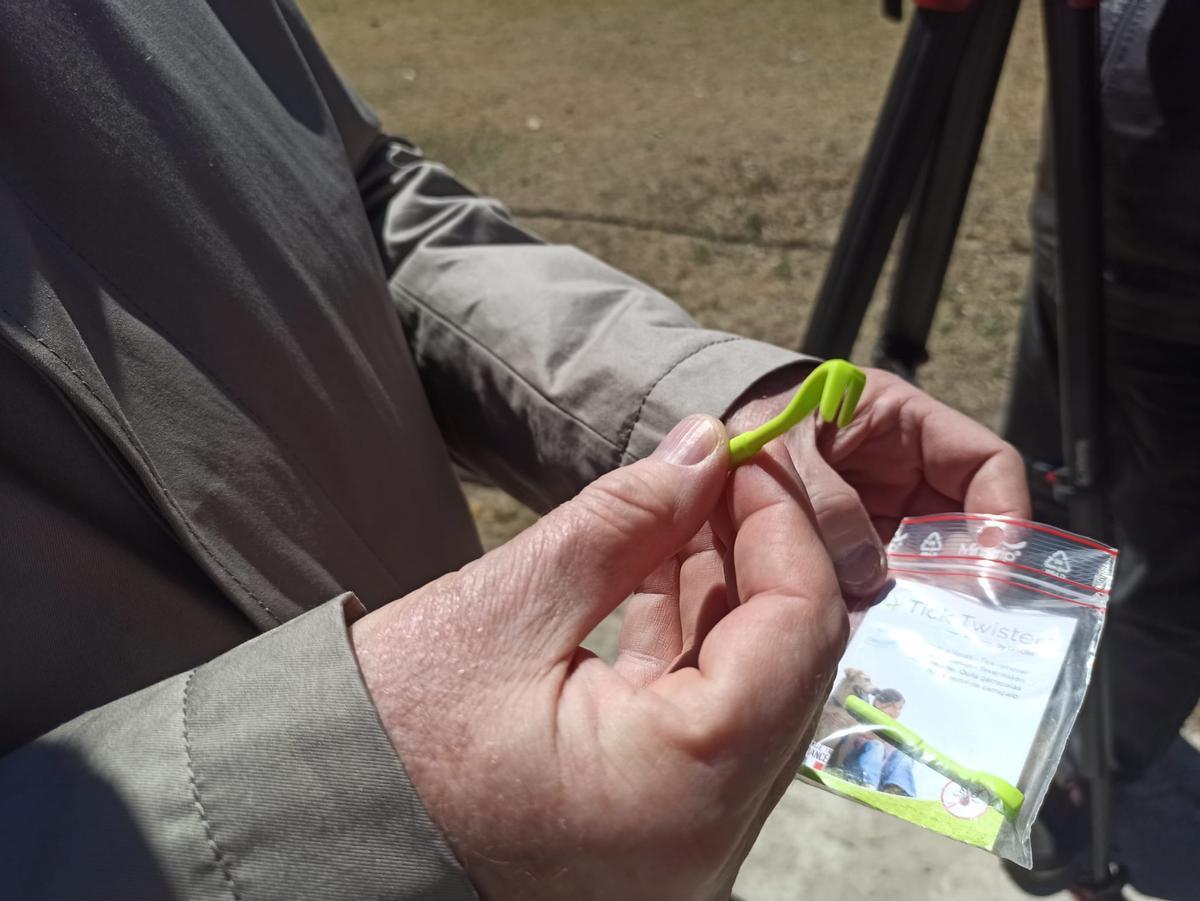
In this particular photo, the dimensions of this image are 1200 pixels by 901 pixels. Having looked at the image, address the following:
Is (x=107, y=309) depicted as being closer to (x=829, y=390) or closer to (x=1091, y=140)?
(x=829, y=390)

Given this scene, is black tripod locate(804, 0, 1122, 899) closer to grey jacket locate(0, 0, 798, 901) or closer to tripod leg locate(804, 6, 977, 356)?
tripod leg locate(804, 6, 977, 356)

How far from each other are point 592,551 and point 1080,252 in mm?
761

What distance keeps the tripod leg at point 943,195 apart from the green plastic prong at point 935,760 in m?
0.67

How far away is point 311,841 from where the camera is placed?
0.58m

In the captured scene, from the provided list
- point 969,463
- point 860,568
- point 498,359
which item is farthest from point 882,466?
point 498,359

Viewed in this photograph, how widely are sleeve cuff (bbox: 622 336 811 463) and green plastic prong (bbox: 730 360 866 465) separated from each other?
0.21 feet

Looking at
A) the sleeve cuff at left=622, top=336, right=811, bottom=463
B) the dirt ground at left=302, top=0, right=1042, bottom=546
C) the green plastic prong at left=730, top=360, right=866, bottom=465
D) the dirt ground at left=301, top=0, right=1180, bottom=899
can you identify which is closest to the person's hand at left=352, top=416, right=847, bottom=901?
the green plastic prong at left=730, top=360, right=866, bottom=465

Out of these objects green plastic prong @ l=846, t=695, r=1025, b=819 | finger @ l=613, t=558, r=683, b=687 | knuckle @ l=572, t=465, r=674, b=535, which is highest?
knuckle @ l=572, t=465, r=674, b=535

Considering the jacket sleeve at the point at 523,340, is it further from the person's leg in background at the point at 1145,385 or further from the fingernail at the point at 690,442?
the person's leg in background at the point at 1145,385

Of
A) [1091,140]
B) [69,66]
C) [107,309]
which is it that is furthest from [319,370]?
[1091,140]

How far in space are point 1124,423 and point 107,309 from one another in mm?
1243

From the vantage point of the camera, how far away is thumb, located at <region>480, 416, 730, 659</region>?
2.16 feet

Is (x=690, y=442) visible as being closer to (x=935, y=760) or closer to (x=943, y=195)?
(x=935, y=760)

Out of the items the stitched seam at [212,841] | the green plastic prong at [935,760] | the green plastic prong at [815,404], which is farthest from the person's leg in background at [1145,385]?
the stitched seam at [212,841]
